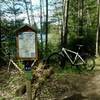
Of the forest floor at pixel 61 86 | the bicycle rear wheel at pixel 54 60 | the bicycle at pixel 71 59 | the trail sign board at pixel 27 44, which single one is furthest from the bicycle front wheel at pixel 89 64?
the trail sign board at pixel 27 44

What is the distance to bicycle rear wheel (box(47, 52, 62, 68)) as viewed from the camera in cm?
987

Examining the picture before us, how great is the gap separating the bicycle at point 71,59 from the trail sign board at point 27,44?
466 cm

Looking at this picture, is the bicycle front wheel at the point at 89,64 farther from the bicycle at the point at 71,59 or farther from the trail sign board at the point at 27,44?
the trail sign board at the point at 27,44

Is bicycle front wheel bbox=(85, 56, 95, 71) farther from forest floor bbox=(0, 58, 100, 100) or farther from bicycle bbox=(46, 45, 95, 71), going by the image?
forest floor bbox=(0, 58, 100, 100)

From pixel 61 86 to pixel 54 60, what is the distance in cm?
301

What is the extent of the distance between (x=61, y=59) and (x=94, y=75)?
1.49 meters

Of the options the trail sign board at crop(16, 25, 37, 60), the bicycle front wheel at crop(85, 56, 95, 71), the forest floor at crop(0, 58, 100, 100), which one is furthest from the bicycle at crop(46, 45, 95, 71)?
the trail sign board at crop(16, 25, 37, 60)

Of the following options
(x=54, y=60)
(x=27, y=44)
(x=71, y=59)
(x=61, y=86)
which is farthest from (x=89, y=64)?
(x=27, y=44)

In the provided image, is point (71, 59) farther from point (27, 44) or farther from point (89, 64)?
point (27, 44)

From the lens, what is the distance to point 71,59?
9797 millimetres

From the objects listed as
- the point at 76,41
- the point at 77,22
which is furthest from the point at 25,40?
the point at 77,22

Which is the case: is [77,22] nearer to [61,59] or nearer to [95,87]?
[61,59]

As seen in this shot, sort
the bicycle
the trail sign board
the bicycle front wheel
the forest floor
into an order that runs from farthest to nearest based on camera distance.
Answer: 1. the bicycle front wheel
2. the bicycle
3. the forest floor
4. the trail sign board

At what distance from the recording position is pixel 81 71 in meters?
9.48
